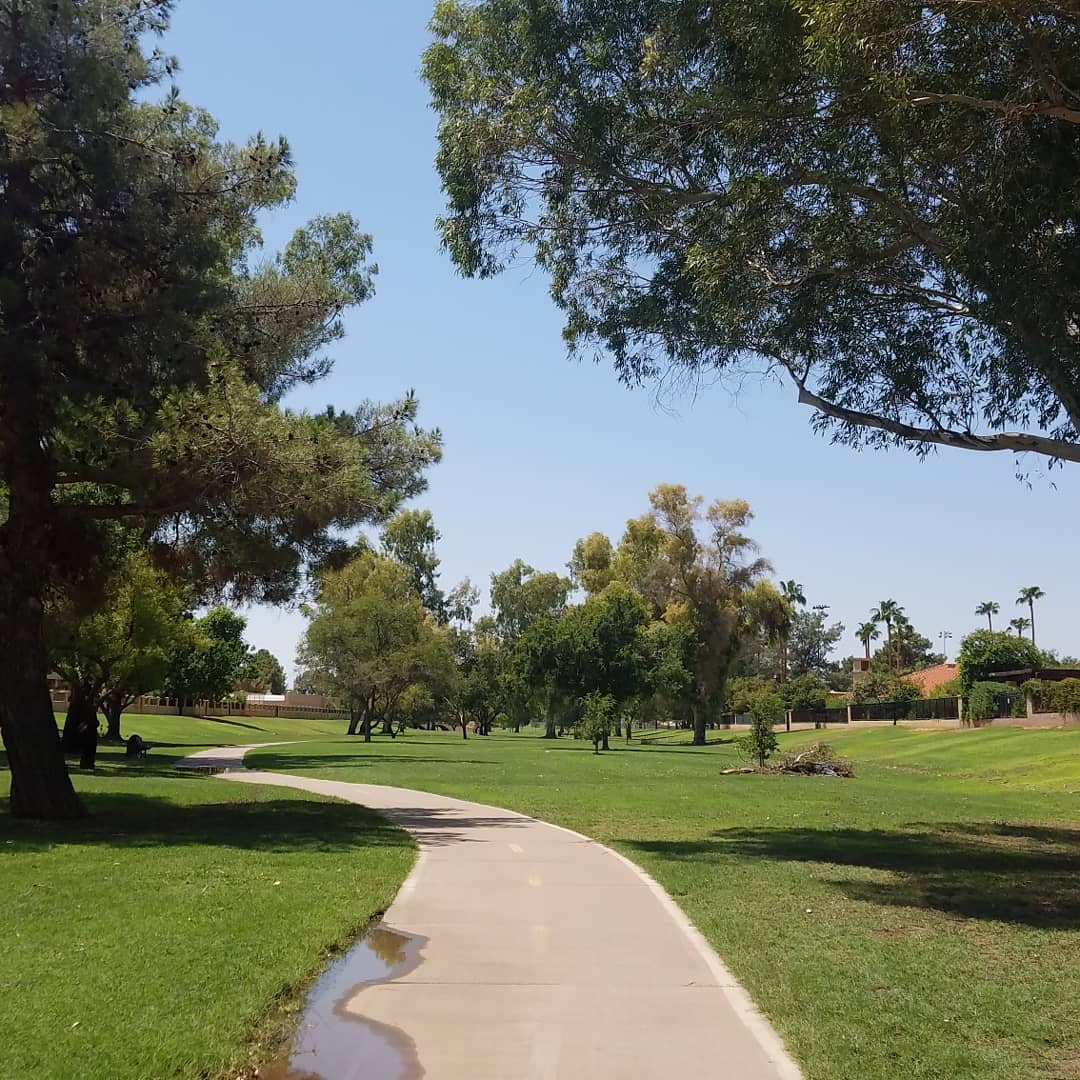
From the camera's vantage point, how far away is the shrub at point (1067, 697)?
45594mm

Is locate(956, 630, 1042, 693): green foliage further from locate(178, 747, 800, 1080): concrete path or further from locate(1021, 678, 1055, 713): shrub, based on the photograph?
locate(178, 747, 800, 1080): concrete path

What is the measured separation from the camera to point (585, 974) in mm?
7242

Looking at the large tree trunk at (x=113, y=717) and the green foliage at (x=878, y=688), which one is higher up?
the green foliage at (x=878, y=688)

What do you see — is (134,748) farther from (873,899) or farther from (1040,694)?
(1040,694)

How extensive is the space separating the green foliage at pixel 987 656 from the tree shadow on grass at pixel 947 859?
164ft

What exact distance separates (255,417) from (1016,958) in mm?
11009

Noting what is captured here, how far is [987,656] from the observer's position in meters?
65.3

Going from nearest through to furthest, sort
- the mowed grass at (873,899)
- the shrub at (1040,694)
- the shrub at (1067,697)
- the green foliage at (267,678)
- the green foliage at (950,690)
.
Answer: the mowed grass at (873,899) → the shrub at (1067,697) → the shrub at (1040,694) → the green foliage at (950,690) → the green foliage at (267,678)

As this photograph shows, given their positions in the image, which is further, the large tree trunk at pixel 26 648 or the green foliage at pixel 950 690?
the green foliage at pixel 950 690

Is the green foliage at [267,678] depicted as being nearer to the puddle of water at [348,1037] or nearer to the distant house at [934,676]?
the distant house at [934,676]

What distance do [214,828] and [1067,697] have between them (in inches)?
1594

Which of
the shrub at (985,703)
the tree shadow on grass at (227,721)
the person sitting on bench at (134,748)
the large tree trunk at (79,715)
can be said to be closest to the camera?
the large tree trunk at (79,715)

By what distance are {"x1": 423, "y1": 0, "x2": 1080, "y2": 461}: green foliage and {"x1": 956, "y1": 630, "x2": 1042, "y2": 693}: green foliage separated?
182 feet

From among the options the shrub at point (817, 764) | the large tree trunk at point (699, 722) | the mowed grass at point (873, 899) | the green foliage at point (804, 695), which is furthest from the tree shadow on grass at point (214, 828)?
the green foliage at point (804, 695)
